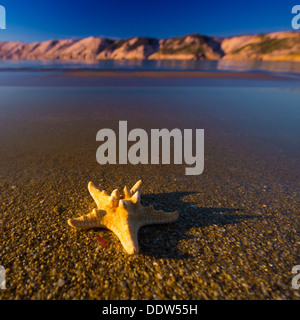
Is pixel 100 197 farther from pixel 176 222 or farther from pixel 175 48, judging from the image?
pixel 175 48

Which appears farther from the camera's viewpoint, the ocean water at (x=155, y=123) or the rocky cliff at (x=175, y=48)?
the rocky cliff at (x=175, y=48)

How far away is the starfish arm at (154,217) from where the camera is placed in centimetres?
273

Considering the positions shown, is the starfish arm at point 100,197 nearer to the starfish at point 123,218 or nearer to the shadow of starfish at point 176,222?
the starfish at point 123,218

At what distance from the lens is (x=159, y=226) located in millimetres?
2883

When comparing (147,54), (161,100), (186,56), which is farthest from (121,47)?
(161,100)

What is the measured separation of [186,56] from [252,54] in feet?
133

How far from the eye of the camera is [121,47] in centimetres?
16525

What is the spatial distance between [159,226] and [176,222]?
0.31 m

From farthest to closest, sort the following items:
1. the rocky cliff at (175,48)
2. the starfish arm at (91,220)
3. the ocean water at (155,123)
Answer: the rocky cliff at (175,48)
the ocean water at (155,123)
the starfish arm at (91,220)

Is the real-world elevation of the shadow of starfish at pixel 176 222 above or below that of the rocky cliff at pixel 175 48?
below

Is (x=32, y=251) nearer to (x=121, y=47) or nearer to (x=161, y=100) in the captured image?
(x=161, y=100)

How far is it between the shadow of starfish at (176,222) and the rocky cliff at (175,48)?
130093 millimetres

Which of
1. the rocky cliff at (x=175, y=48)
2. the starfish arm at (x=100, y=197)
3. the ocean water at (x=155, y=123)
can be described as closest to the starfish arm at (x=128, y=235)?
the starfish arm at (x=100, y=197)

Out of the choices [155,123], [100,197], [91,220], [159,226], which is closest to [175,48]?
[155,123]
